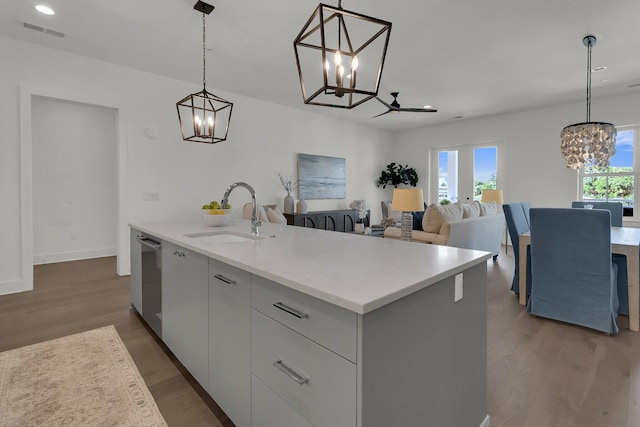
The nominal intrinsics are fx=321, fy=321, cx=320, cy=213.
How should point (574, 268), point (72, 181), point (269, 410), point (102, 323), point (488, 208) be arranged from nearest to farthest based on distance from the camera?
point (269, 410), point (574, 268), point (102, 323), point (488, 208), point (72, 181)

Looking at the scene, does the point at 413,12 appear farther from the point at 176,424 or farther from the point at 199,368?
the point at 176,424

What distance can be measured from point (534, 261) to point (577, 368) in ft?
3.24

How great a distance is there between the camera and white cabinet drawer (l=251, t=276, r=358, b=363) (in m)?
0.93

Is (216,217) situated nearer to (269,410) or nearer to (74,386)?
(74,386)

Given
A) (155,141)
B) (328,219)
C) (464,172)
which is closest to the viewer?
(155,141)

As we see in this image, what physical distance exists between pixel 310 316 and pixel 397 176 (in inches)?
298

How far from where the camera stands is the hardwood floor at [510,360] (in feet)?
5.45

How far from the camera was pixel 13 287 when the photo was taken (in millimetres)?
3607

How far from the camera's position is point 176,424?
1593mm

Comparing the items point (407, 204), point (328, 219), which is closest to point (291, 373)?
point (407, 204)

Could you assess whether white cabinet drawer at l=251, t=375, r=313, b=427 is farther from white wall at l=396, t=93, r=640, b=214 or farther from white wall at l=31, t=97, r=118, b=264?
white wall at l=396, t=93, r=640, b=214

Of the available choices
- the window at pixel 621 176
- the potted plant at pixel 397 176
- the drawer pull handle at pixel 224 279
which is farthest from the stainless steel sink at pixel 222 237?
the window at pixel 621 176

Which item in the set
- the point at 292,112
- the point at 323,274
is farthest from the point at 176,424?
the point at 292,112

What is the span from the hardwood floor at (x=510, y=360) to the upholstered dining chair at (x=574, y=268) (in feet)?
0.50
